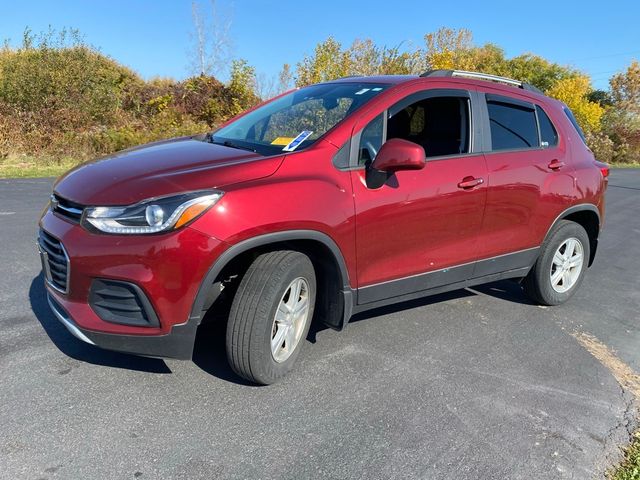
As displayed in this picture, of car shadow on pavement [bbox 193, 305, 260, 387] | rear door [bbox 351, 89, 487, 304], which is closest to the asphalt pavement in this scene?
car shadow on pavement [bbox 193, 305, 260, 387]

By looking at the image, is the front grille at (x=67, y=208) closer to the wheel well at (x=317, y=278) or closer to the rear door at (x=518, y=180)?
the wheel well at (x=317, y=278)

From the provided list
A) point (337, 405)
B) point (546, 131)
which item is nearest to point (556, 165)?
point (546, 131)

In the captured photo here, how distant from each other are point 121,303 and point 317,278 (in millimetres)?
1239

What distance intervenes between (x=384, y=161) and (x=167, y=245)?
1.38m

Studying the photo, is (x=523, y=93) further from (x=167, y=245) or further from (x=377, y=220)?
(x=167, y=245)

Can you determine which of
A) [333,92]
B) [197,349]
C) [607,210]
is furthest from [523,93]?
[607,210]

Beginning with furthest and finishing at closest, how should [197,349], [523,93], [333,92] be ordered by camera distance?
[523,93] → [333,92] → [197,349]

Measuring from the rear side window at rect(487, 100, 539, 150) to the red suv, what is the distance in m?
0.02

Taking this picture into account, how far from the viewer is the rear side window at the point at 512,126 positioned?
163 inches

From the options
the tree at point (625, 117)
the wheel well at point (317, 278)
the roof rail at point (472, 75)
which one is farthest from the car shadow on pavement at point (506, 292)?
the tree at point (625, 117)

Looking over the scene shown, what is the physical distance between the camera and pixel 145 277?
2.59 m

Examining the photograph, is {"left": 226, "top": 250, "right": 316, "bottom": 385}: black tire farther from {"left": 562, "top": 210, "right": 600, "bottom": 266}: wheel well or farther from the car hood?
{"left": 562, "top": 210, "right": 600, "bottom": 266}: wheel well

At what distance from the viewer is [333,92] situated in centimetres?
394

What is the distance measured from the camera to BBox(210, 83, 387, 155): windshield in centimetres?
338
